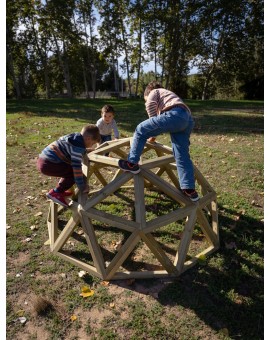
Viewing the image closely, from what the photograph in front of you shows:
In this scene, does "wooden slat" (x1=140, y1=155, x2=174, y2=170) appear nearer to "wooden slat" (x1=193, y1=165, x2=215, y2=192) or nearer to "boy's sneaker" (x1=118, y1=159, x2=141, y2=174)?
"boy's sneaker" (x1=118, y1=159, x2=141, y2=174)

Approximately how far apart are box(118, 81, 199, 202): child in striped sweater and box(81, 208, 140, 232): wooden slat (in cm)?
59

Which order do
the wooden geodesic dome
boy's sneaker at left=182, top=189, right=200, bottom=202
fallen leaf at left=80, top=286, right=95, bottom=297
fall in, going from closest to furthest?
1. fallen leaf at left=80, top=286, right=95, bottom=297
2. the wooden geodesic dome
3. boy's sneaker at left=182, top=189, right=200, bottom=202

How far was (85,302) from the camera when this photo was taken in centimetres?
305

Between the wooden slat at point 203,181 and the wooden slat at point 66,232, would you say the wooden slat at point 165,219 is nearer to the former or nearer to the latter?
the wooden slat at point 203,181

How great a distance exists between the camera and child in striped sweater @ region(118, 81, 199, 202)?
10.9 ft

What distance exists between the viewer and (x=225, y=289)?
126 inches

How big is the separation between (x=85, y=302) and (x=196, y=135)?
282 inches

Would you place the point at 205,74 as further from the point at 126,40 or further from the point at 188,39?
the point at 126,40

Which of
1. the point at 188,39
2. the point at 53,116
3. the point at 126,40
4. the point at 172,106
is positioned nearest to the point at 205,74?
the point at 188,39

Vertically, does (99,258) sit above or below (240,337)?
above

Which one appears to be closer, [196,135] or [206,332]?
[206,332]

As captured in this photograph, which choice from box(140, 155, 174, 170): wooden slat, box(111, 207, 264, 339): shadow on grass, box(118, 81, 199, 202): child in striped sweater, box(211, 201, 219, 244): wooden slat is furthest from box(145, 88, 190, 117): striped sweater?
box(111, 207, 264, 339): shadow on grass

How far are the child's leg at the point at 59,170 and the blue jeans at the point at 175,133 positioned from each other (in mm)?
919

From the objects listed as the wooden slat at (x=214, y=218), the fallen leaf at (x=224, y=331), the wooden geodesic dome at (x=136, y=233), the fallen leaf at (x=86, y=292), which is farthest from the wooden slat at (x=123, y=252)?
the wooden slat at (x=214, y=218)
